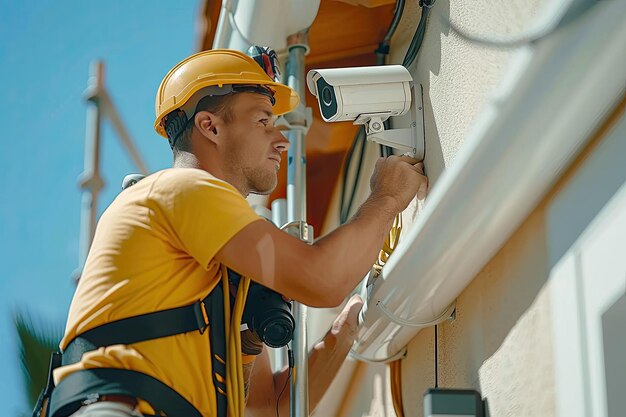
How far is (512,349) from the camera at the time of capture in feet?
10.1

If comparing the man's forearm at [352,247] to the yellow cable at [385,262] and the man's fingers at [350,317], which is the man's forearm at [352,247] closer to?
the yellow cable at [385,262]

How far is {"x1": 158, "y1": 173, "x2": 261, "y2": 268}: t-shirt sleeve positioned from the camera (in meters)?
3.12

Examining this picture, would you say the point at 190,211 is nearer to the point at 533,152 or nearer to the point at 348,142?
the point at 533,152

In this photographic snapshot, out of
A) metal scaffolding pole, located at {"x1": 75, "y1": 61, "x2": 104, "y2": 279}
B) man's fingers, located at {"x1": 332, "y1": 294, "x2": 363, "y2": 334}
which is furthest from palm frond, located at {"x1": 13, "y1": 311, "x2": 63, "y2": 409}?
man's fingers, located at {"x1": 332, "y1": 294, "x2": 363, "y2": 334}

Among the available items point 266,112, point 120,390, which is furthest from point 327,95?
point 120,390

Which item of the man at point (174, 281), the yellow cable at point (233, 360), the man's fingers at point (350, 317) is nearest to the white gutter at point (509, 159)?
the man at point (174, 281)

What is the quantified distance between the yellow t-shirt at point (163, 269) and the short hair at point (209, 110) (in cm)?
49

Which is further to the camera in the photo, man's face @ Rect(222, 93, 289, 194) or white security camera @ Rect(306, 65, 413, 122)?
white security camera @ Rect(306, 65, 413, 122)

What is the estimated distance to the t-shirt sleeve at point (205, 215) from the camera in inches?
123

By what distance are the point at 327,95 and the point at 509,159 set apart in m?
1.21

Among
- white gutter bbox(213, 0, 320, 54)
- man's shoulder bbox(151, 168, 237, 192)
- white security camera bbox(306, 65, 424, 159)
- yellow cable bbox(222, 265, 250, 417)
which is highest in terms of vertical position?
white gutter bbox(213, 0, 320, 54)

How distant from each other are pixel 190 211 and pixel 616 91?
1.29 metres

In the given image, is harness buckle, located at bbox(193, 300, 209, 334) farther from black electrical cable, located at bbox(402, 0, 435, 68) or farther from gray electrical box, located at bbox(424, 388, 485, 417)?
black electrical cable, located at bbox(402, 0, 435, 68)

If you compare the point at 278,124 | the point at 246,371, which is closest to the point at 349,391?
the point at 278,124
